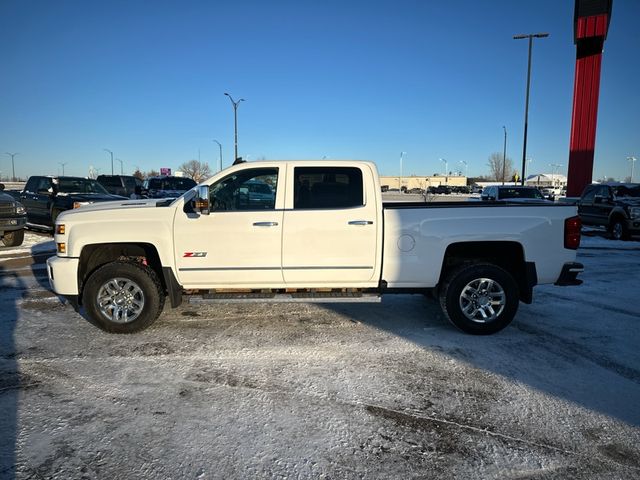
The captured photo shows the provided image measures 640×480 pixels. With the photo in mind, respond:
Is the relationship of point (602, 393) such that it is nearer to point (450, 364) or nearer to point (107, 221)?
point (450, 364)

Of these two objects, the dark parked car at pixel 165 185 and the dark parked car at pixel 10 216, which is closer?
the dark parked car at pixel 10 216

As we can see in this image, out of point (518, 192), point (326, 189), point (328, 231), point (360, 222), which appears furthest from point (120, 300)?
point (518, 192)

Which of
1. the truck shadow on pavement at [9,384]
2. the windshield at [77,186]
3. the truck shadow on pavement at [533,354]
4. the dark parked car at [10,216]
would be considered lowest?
the truck shadow on pavement at [9,384]

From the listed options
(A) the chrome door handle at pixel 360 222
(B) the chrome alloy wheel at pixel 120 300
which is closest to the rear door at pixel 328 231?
(A) the chrome door handle at pixel 360 222

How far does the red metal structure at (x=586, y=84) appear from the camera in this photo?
25828 millimetres

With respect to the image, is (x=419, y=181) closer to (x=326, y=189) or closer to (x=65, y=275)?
(x=326, y=189)

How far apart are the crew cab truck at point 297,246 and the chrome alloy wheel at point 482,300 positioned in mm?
12

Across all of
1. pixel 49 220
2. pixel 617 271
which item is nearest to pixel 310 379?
pixel 617 271

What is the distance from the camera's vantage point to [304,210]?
195 inches

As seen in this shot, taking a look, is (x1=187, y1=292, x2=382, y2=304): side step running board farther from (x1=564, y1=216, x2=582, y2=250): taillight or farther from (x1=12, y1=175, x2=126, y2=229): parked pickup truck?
(x1=12, y1=175, x2=126, y2=229): parked pickup truck

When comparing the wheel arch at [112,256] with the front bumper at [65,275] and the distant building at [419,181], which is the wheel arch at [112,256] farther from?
the distant building at [419,181]

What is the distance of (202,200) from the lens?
186 inches

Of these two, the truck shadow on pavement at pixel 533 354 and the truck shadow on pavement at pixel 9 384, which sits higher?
the truck shadow on pavement at pixel 533 354

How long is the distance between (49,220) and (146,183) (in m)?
6.96
